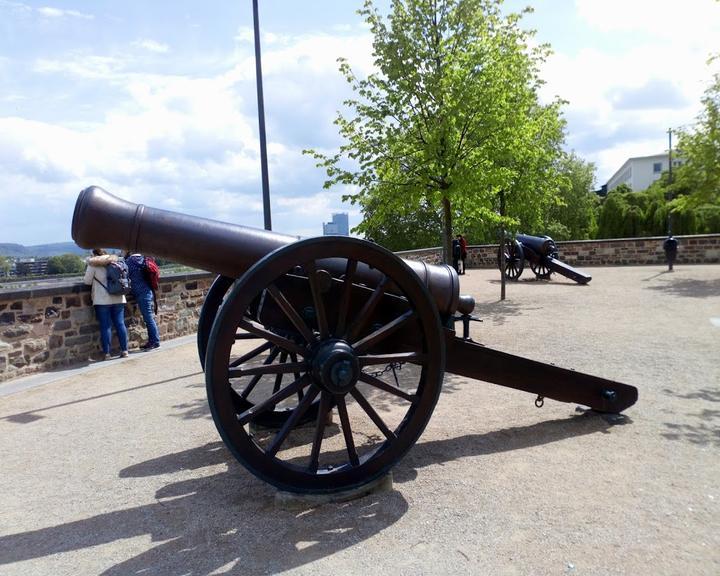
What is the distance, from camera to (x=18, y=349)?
632cm

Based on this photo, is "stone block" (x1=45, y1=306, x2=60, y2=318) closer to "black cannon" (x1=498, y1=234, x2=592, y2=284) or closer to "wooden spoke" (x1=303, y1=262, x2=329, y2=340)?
"wooden spoke" (x1=303, y1=262, x2=329, y2=340)

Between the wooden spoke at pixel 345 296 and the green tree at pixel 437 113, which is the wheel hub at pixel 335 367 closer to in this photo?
the wooden spoke at pixel 345 296

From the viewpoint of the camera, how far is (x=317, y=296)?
9.73 ft

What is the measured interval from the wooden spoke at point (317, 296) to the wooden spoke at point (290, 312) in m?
0.07

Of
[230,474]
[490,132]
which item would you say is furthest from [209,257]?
[490,132]

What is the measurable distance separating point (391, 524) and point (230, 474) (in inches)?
48.3

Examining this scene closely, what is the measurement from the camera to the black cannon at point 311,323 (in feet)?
9.16

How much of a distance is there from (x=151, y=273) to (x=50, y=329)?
140 cm

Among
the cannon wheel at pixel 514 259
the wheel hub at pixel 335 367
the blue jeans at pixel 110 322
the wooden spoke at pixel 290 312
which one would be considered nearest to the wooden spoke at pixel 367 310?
the wheel hub at pixel 335 367

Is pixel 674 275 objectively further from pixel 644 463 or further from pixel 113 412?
pixel 113 412

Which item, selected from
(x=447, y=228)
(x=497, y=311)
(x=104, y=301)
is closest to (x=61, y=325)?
(x=104, y=301)

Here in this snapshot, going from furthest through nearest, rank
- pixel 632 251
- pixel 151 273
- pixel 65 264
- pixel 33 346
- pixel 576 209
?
pixel 576 209 → pixel 632 251 → pixel 65 264 → pixel 151 273 → pixel 33 346

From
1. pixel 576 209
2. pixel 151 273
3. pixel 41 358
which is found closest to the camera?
pixel 41 358

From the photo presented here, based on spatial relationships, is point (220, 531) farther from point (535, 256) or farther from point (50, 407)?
point (535, 256)
